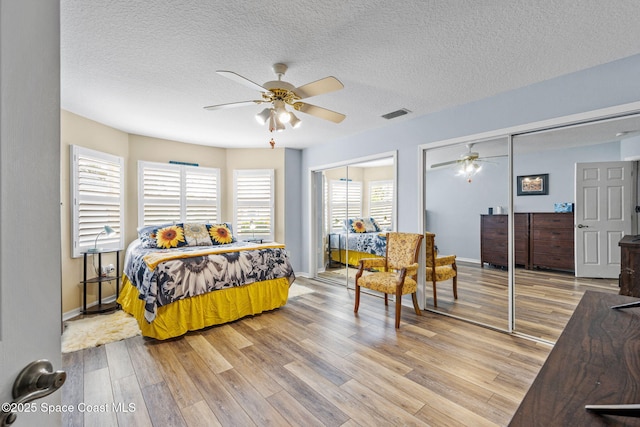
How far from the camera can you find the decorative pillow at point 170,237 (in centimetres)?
396

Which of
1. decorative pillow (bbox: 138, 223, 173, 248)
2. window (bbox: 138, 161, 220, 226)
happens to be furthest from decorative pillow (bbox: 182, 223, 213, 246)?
window (bbox: 138, 161, 220, 226)

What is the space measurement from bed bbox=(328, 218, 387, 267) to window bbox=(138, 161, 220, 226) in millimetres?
2338

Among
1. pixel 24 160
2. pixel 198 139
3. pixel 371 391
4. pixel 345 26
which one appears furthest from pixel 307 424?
pixel 198 139

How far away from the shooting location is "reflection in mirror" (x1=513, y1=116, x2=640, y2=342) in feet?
10.3

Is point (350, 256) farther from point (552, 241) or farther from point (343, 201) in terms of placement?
→ point (552, 241)

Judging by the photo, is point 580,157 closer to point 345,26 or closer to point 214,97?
point 345,26

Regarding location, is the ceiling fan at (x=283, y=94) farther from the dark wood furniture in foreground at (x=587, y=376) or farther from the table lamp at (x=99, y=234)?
the table lamp at (x=99, y=234)

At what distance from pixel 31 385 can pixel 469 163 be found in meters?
4.11

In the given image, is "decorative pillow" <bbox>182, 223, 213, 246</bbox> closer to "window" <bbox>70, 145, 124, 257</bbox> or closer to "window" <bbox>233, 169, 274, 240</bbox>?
"window" <bbox>70, 145, 124, 257</bbox>

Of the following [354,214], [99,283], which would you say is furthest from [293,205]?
[99,283]

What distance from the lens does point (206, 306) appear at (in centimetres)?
313

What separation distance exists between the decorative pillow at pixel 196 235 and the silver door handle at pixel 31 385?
388 cm

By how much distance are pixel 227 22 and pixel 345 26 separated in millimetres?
804

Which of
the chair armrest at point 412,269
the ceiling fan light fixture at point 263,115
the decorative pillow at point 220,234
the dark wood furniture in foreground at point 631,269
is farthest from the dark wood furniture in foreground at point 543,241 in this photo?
the decorative pillow at point 220,234
